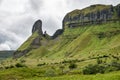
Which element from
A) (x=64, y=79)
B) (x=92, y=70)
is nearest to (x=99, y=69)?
(x=92, y=70)

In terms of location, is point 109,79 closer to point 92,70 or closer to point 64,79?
point 64,79

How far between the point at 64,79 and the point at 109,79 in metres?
9.02

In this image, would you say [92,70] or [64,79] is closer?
[64,79]

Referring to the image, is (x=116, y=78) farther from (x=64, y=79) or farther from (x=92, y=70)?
(x=92, y=70)

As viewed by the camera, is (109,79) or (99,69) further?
(99,69)

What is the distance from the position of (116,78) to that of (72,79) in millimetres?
7380

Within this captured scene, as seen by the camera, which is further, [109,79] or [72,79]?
[72,79]

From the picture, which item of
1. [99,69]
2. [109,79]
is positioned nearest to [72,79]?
[109,79]

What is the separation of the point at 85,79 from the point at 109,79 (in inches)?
157

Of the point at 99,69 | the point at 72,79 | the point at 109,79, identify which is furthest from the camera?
the point at 99,69

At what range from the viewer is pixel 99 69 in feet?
397

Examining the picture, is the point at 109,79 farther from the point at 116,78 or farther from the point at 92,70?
the point at 92,70

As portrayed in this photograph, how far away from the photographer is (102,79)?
156 feet

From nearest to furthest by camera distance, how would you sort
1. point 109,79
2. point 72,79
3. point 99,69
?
point 109,79 < point 72,79 < point 99,69
